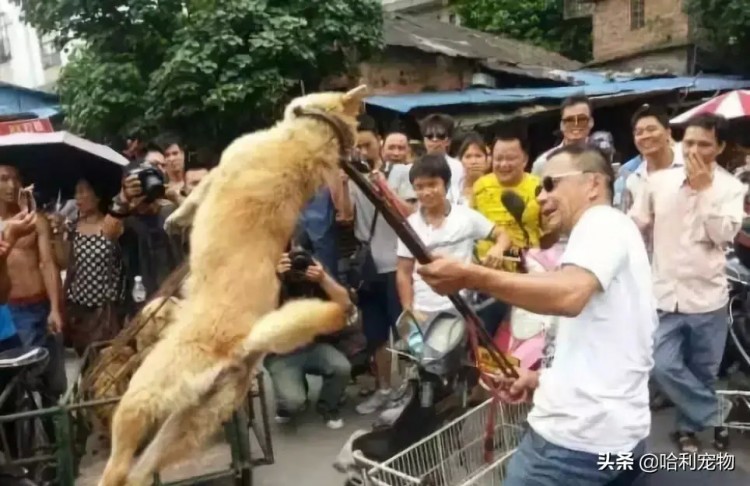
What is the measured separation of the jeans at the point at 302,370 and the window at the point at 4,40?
22499 mm

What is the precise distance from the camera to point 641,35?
17.5m

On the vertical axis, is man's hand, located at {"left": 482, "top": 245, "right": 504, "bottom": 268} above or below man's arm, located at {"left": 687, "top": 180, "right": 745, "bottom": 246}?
below

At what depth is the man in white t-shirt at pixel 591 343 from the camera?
236 cm

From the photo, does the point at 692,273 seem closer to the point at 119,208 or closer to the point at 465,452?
the point at 465,452

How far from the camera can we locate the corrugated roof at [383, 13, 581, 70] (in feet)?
43.6

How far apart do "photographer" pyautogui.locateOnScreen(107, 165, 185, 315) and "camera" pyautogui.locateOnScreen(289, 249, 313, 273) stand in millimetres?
1334

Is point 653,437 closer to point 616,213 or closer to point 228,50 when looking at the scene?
point 616,213

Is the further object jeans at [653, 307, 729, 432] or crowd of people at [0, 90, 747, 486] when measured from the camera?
jeans at [653, 307, 729, 432]

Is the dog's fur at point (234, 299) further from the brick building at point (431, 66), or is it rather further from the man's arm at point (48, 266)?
the brick building at point (431, 66)

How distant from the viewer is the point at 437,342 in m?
3.59

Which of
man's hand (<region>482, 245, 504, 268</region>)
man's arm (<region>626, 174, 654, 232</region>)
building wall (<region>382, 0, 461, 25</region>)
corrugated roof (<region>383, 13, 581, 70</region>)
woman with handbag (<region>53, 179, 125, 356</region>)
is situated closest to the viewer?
man's hand (<region>482, 245, 504, 268</region>)

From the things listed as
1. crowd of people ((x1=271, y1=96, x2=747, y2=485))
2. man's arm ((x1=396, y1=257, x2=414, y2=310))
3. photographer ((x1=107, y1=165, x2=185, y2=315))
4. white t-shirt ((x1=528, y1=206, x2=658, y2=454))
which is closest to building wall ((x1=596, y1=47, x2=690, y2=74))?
crowd of people ((x1=271, y1=96, x2=747, y2=485))

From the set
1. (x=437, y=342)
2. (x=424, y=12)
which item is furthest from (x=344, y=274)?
(x=424, y=12)

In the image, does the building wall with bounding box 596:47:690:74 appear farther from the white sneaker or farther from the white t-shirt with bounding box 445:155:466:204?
the white sneaker
